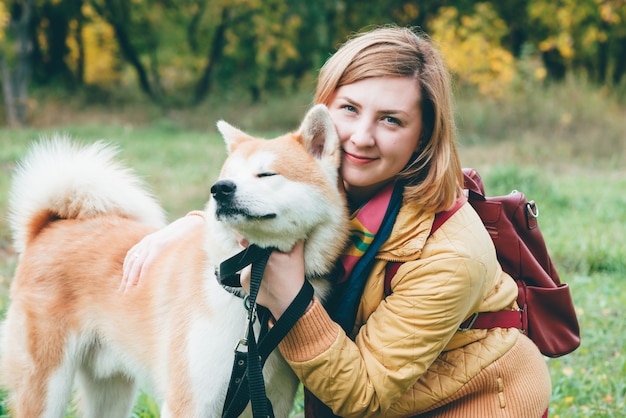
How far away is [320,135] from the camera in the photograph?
2.18m

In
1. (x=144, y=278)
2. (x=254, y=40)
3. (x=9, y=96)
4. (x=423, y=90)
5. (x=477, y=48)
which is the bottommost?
(x=9, y=96)

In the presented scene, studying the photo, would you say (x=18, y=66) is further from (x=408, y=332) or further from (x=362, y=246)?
(x=408, y=332)

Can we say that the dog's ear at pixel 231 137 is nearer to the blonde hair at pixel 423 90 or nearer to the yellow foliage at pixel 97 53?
the blonde hair at pixel 423 90

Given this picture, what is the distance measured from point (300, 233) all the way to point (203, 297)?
420 millimetres

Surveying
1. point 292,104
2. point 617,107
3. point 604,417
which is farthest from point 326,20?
point 604,417

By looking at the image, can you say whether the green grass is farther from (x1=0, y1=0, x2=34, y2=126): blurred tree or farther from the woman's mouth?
the woman's mouth

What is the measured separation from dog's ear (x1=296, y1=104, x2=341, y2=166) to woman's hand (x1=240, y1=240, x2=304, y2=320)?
37cm

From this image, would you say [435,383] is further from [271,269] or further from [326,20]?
[326,20]

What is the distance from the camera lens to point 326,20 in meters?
15.2

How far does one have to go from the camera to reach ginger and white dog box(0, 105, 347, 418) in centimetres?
203

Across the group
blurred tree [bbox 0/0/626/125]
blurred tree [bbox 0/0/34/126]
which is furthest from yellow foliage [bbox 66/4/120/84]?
blurred tree [bbox 0/0/34/126]

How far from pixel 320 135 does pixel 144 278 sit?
0.88 metres

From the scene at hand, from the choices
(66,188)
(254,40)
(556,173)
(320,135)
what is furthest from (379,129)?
(254,40)

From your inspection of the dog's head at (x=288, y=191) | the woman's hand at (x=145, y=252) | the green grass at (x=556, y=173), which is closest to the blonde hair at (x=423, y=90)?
the dog's head at (x=288, y=191)
